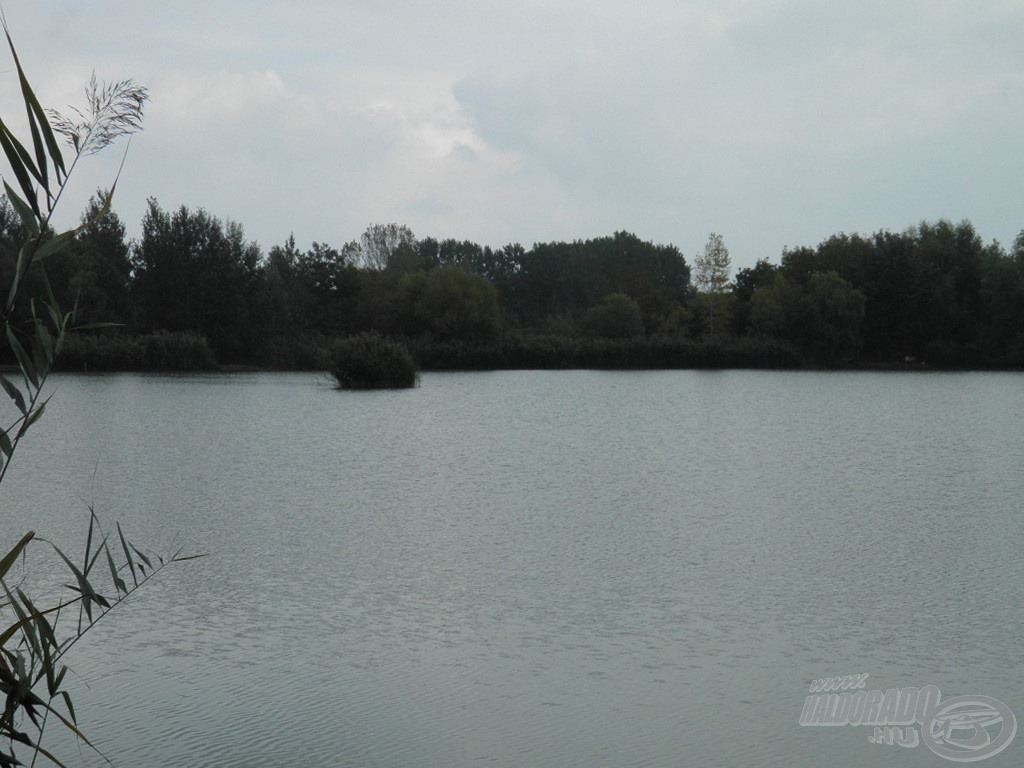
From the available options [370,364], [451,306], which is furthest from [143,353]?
[370,364]

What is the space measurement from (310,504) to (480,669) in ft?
19.1

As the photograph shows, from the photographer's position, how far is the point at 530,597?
680 centimetres

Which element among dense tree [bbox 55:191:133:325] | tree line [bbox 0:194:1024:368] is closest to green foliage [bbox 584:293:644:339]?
tree line [bbox 0:194:1024:368]

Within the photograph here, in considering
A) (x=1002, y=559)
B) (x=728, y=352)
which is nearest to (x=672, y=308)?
(x=728, y=352)

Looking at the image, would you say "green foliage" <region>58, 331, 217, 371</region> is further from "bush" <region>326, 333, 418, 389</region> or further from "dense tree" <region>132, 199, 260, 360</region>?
"bush" <region>326, 333, 418, 389</region>

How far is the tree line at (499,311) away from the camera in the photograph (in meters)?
53.8

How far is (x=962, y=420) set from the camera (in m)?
22.7

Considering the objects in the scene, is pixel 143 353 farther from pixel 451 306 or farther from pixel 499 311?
pixel 499 311

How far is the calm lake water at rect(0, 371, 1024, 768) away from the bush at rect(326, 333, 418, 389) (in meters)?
18.4

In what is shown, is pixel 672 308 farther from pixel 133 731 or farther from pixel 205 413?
pixel 133 731

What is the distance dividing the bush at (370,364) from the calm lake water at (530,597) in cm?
1836

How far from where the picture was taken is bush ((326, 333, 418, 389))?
3531 centimetres

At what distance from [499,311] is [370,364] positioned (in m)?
27.7

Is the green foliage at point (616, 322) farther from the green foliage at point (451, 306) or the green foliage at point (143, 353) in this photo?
the green foliage at point (143, 353)
